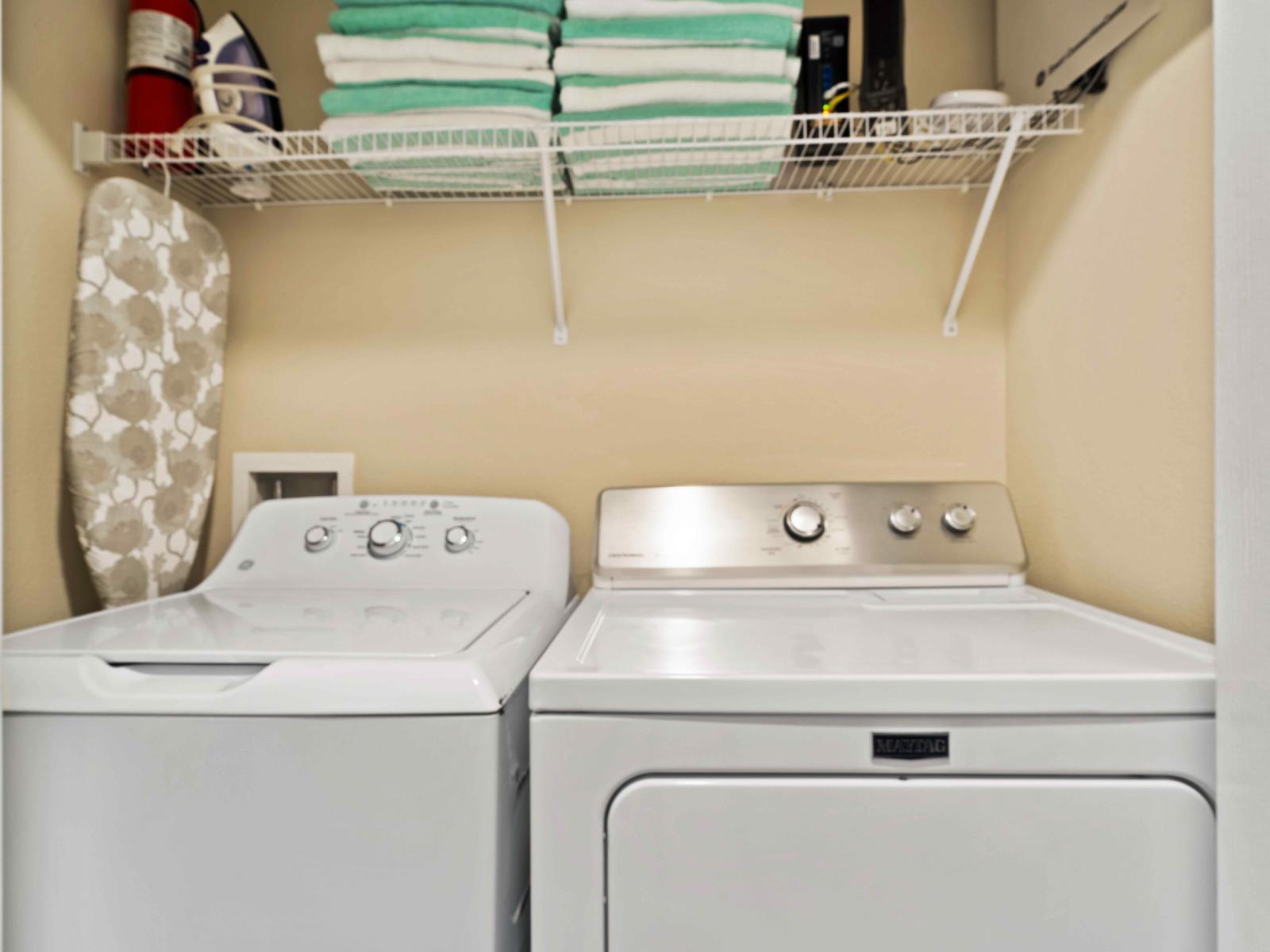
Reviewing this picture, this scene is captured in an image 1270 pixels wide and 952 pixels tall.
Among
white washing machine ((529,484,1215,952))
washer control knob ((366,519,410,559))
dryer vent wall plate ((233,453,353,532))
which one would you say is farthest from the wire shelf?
white washing machine ((529,484,1215,952))

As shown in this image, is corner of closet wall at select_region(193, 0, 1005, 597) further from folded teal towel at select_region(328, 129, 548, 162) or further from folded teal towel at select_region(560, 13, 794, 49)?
folded teal towel at select_region(560, 13, 794, 49)

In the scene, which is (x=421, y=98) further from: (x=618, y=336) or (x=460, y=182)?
(x=618, y=336)

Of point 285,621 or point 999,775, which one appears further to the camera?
point 285,621

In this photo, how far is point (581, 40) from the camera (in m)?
1.22

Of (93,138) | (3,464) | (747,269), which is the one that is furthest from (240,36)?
(747,269)

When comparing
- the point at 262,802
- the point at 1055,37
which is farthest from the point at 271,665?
the point at 1055,37

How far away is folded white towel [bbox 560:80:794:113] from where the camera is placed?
1.21m

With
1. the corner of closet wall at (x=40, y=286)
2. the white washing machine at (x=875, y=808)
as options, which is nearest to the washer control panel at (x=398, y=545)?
the corner of closet wall at (x=40, y=286)

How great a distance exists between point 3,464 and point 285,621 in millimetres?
534

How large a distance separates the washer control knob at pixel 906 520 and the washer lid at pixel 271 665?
677 millimetres

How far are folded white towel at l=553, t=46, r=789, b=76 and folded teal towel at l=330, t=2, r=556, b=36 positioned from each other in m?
0.07

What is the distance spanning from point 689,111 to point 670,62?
77 mm

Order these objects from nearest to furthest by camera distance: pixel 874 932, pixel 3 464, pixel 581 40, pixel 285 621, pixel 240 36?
1. pixel 874 932
2. pixel 285 621
3. pixel 3 464
4. pixel 581 40
5. pixel 240 36

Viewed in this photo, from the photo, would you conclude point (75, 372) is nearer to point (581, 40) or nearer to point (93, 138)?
point (93, 138)
